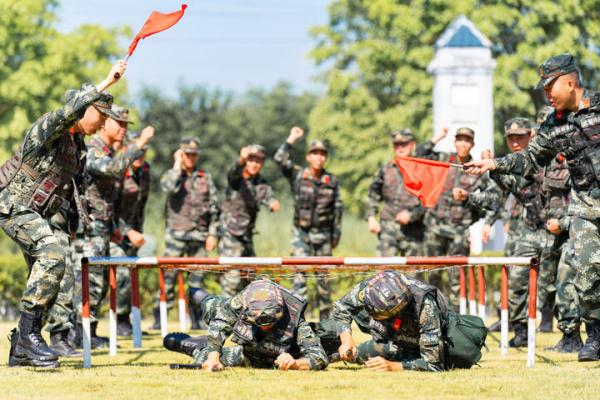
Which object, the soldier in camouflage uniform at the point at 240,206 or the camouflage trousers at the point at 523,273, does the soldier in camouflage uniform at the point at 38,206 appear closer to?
the camouflage trousers at the point at 523,273

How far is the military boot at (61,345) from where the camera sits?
39.7 ft

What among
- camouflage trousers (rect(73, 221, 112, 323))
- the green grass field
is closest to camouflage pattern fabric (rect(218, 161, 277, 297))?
camouflage trousers (rect(73, 221, 112, 323))

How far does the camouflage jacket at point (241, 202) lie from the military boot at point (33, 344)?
7423mm

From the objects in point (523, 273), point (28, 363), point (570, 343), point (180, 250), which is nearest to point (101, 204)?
point (28, 363)

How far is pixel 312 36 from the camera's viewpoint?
55.7m

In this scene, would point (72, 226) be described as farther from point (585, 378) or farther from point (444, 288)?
point (444, 288)

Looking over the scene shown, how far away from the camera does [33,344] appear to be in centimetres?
1027

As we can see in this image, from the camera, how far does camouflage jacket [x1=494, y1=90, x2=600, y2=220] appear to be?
10.2 m

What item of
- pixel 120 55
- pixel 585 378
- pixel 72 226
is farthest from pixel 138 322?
pixel 120 55

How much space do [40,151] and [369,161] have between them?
39.7 metres

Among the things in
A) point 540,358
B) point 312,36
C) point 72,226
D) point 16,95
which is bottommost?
point 540,358

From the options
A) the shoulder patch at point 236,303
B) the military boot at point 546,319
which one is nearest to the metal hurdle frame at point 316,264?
the shoulder patch at point 236,303

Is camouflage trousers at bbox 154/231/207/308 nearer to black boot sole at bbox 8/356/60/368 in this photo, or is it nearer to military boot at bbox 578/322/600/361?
black boot sole at bbox 8/356/60/368

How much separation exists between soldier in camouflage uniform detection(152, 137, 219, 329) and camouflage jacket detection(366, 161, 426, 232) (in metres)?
2.33
